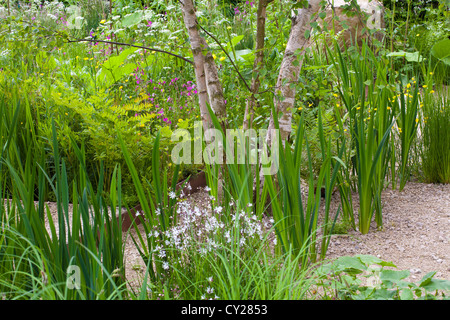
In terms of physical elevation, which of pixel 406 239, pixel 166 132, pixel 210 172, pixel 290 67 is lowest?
pixel 406 239

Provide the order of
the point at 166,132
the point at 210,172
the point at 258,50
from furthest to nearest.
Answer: the point at 166,132 → the point at 258,50 → the point at 210,172

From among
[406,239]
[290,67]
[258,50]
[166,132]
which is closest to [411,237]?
[406,239]

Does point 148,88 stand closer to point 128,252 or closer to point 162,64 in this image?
point 162,64

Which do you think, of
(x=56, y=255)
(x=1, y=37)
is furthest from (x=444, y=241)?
(x=1, y=37)

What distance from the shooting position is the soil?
2365 mm

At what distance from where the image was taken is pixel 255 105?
110 inches

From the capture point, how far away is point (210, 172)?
2.43 meters

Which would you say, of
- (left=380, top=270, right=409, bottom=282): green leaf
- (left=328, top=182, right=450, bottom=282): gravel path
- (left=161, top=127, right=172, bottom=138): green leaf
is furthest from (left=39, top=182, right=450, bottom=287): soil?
(left=161, top=127, right=172, bottom=138): green leaf

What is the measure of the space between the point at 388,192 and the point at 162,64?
273 cm

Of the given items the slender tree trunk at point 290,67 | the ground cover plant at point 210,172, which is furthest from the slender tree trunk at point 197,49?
the slender tree trunk at point 290,67

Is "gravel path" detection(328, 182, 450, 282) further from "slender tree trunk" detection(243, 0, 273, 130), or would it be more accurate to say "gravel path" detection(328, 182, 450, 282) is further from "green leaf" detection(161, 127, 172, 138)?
"green leaf" detection(161, 127, 172, 138)

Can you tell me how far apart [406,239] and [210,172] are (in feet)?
3.99

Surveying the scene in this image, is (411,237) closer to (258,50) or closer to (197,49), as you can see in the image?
(258,50)

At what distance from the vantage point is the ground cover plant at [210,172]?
1657mm
